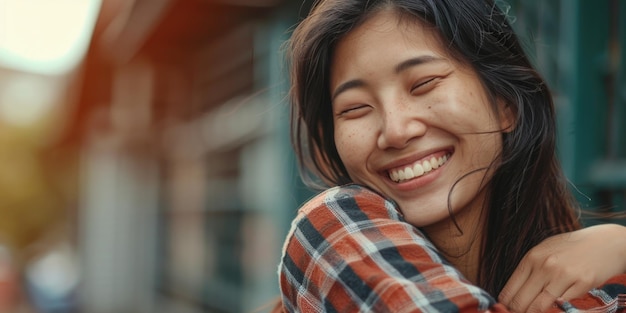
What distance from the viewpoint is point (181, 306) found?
353 inches

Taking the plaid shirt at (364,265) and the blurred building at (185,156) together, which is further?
the blurred building at (185,156)

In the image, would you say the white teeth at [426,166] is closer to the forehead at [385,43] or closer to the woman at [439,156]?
the woman at [439,156]

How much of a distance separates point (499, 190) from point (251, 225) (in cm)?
492

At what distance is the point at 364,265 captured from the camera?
108 cm

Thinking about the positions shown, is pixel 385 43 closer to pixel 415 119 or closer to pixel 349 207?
pixel 415 119

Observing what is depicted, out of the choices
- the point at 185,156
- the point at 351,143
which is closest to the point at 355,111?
the point at 351,143

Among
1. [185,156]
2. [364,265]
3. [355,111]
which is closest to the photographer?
[364,265]

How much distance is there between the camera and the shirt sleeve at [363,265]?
102 cm

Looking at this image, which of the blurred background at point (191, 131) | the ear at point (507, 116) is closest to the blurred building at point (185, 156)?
the blurred background at point (191, 131)

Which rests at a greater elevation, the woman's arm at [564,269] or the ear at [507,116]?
the ear at [507,116]

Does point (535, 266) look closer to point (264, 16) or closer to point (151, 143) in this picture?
point (264, 16)

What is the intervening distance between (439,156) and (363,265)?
289 millimetres

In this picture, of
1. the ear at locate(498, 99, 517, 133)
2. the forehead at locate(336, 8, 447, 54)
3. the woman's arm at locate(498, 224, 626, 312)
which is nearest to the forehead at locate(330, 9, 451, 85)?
the forehead at locate(336, 8, 447, 54)

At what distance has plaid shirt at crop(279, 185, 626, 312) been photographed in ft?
3.34
